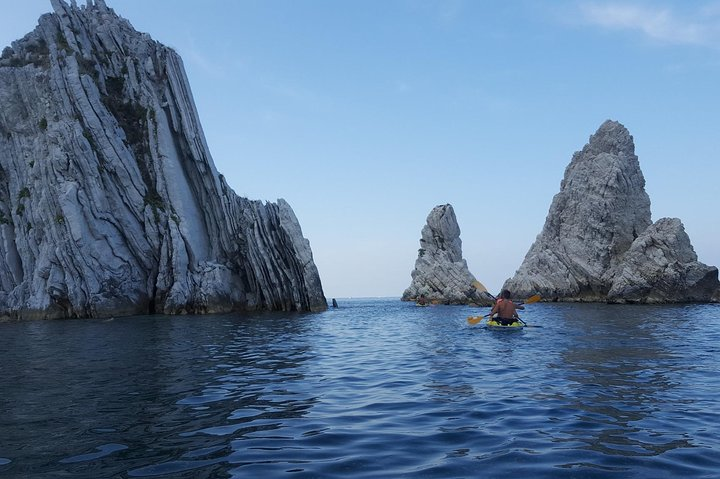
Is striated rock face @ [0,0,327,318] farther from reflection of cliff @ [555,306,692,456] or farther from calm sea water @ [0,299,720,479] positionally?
reflection of cliff @ [555,306,692,456]

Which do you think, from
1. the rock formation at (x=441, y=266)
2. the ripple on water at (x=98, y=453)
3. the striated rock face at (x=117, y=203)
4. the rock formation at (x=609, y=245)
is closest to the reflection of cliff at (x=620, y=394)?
the ripple on water at (x=98, y=453)

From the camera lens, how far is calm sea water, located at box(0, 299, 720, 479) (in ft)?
23.3

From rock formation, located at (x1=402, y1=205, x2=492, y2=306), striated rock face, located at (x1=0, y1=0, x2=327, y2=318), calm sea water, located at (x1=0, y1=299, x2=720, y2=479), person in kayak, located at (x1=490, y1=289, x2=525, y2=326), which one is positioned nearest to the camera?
calm sea water, located at (x1=0, y1=299, x2=720, y2=479)

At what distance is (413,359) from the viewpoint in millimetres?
18391

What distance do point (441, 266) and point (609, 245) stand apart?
29915 millimetres

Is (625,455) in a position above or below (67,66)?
below

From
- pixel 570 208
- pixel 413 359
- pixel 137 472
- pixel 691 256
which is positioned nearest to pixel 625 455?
pixel 137 472

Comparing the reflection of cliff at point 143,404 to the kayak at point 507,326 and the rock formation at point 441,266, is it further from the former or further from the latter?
the rock formation at point 441,266

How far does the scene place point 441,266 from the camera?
320ft

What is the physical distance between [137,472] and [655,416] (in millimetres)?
9137

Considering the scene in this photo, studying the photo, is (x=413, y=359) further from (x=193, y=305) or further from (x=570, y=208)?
(x=570, y=208)

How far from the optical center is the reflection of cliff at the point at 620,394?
26.2 ft

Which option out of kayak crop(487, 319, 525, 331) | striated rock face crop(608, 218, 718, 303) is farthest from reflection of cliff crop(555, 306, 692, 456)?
striated rock face crop(608, 218, 718, 303)

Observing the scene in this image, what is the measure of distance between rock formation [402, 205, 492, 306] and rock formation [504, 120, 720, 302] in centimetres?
918
